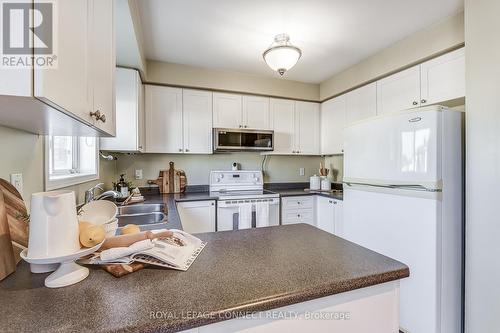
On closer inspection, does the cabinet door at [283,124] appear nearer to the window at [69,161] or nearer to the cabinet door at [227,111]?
the cabinet door at [227,111]

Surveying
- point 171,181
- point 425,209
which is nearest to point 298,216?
point 425,209

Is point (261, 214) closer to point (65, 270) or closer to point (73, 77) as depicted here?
point (65, 270)

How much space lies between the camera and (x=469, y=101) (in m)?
1.55

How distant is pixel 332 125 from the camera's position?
3.26 metres

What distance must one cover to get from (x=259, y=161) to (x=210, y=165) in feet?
2.38

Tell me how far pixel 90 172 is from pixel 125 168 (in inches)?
31.0

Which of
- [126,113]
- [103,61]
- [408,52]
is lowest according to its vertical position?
[103,61]

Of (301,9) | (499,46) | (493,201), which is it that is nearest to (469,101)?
(499,46)

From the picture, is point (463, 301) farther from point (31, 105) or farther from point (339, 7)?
point (31, 105)

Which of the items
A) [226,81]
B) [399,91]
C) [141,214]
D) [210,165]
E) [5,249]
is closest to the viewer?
[5,249]

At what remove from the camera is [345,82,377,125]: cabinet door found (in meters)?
2.63

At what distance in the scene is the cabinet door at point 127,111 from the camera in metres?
2.28

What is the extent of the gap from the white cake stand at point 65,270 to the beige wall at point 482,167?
205 cm

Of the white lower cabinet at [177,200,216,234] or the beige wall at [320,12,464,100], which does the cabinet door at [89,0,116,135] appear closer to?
the white lower cabinet at [177,200,216,234]
